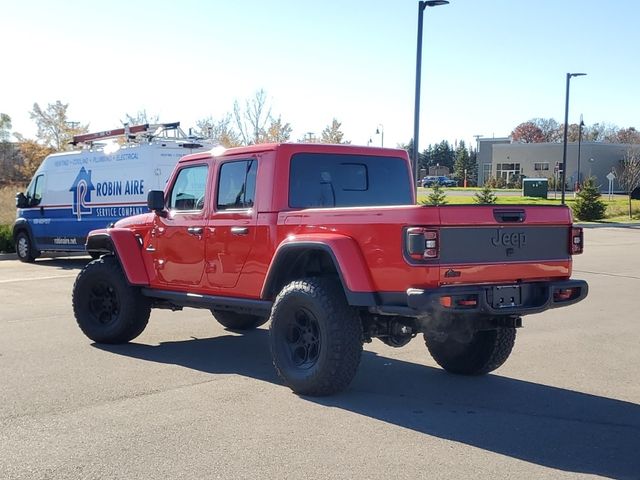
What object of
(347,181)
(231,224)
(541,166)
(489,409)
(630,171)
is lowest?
(489,409)

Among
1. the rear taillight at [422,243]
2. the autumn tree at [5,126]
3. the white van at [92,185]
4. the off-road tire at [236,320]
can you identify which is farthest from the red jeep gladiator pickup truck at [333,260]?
the autumn tree at [5,126]

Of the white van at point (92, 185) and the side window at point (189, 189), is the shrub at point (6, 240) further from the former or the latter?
the side window at point (189, 189)

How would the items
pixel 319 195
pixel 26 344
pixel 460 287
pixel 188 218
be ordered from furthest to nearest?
pixel 26 344
pixel 188 218
pixel 319 195
pixel 460 287

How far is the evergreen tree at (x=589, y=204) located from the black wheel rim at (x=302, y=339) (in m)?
37.5

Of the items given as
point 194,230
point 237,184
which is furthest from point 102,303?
point 237,184

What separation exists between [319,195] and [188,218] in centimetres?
144

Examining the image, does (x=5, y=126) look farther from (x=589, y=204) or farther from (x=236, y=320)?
(x=236, y=320)

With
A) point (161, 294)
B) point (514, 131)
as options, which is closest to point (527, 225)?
point (161, 294)

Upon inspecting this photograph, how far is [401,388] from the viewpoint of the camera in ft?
21.2

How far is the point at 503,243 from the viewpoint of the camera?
576 cm

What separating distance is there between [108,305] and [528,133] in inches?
5332

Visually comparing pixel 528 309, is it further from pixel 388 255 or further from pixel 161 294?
pixel 161 294

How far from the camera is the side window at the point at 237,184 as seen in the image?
6910 mm

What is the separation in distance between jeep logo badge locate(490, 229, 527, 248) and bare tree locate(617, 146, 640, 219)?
200 feet
